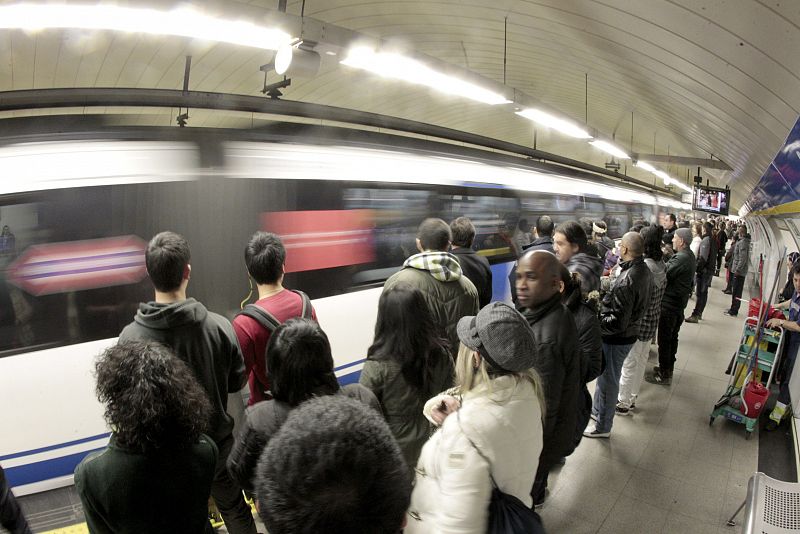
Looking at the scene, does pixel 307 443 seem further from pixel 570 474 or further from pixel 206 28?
pixel 570 474

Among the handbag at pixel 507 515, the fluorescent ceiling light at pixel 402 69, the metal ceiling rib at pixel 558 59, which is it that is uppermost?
the metal ceiling rib at pixel 558 59

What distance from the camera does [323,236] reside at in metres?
4.34

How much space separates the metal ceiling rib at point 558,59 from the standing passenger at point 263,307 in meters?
1.62

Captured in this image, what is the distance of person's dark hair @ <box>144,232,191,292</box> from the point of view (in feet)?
7.25

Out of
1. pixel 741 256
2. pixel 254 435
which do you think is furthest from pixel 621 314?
pixel 741 256

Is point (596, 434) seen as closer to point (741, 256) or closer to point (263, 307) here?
point (263, 307)

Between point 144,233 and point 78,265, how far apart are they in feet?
1.44

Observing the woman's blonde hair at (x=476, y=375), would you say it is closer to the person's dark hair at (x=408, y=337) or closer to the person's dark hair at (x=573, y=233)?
the person's dark hair at (x=408, y=337)

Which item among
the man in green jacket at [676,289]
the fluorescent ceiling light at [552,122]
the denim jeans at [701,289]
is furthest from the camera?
the denim jeans at [701,289]

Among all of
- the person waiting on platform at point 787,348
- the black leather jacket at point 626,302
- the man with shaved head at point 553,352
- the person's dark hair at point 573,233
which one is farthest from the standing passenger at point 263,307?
the person waiting on platform at point 787,348

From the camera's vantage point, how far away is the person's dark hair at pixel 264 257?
2652 mm

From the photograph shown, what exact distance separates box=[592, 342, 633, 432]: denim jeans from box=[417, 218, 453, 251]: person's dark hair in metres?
1.76

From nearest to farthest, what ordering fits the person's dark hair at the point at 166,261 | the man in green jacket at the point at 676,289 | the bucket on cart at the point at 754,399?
the person's dark hair at the point at 166,261 < the bucket on cart at the point at 754,399 < the man in green jacket at the point at 676,289

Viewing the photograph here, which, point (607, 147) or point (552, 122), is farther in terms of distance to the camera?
point (607, 147)
